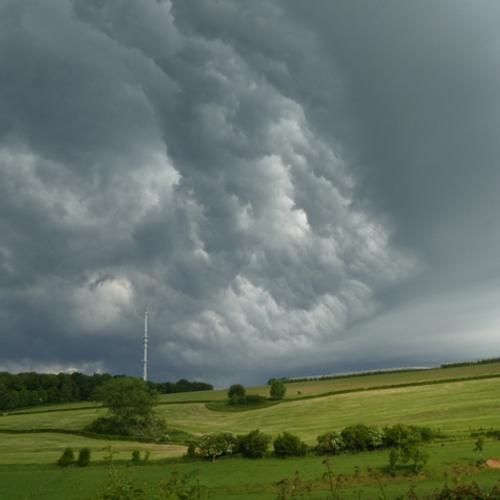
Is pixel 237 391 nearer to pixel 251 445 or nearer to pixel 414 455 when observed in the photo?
pixel 251 445

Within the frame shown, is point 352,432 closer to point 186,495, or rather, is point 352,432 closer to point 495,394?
point 495,394

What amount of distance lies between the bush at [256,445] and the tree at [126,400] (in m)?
46.8

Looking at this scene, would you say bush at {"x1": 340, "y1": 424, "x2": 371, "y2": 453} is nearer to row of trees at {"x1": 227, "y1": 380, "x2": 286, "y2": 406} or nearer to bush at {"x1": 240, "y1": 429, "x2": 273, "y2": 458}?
bush at {"x1": 240, "y1": 429, "x2": 273, "y2": 458}

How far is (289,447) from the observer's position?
63312mm

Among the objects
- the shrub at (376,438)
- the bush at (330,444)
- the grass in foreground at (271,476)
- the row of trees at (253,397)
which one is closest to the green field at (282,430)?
the grass in foreground at (271,476)

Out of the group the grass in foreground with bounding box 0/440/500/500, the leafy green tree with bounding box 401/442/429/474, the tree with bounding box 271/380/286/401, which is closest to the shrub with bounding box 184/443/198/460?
the grass in foreground with bounding box 0/440/500/500

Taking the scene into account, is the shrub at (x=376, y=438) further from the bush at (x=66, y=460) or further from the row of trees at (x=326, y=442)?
the bush at (x=66, y=460)

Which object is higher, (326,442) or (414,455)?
(414,455)

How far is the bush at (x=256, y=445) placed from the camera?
65.1 meters

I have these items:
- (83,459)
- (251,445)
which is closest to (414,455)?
(251,445)

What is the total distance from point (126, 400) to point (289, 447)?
56.4 metres

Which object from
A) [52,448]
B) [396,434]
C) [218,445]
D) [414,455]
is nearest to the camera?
[414,455]

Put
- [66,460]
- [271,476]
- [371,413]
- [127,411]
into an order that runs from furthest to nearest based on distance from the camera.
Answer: [127,411] → [371,413] → [66,460] → [271,476]

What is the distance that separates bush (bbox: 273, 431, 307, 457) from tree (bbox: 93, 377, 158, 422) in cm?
5139
